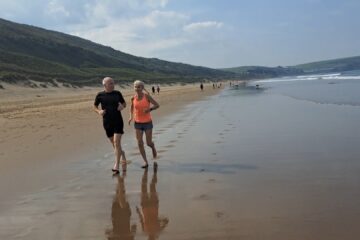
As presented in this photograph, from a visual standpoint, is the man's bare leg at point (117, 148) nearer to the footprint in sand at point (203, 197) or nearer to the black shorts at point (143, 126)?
the black shorts at point (143, 126)

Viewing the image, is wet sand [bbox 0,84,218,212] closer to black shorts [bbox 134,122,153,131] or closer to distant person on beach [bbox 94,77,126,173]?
distant person on beach [bbox 94,77,126,173]

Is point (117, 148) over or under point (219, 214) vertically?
over

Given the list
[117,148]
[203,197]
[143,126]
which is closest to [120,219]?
[203,197]

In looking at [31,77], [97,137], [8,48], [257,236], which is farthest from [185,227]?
[8,48]

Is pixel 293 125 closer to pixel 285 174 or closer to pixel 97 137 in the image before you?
pixel 97 137

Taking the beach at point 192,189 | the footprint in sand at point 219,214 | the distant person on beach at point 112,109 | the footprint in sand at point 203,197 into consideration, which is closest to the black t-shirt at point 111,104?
the distant person on beach at point 112,109

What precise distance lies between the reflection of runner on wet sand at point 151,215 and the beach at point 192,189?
0.01 metres

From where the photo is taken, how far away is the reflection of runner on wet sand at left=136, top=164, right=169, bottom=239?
5316 mm

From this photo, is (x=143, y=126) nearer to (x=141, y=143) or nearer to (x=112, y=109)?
(x=141, y=143)

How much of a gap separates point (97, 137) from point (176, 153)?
432 centimetres

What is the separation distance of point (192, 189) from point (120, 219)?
165cm

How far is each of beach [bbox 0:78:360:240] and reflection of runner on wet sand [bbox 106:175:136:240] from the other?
1cm

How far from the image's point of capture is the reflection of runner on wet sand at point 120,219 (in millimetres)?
5223

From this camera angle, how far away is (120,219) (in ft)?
19.1
